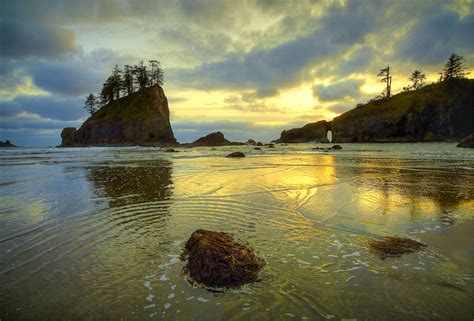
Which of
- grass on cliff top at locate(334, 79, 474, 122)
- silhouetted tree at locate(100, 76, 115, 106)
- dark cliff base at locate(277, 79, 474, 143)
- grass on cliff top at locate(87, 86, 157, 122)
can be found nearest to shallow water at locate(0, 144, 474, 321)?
dark cliff base at locate(277, 79, 474, 143)

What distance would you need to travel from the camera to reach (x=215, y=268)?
327cm

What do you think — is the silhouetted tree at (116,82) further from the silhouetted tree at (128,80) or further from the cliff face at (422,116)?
the cliff face at (422,116)

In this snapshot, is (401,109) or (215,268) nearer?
(215,268)

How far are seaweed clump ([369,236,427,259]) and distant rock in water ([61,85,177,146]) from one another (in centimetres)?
6597

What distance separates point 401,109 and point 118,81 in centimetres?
8102

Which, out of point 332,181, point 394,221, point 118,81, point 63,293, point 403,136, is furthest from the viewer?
point 118,81

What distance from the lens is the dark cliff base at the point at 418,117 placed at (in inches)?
2280

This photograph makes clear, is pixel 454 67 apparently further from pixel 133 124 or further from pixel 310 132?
pixel 133 124

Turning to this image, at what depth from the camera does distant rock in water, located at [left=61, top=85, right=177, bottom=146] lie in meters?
68.4

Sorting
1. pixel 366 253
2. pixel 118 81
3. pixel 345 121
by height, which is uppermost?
pixel 118 81

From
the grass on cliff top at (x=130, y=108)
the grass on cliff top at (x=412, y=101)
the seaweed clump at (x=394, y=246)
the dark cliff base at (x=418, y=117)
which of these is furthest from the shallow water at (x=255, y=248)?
the grass on cliff top at (x=130, y=108)

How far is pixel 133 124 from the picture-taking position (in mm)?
69500

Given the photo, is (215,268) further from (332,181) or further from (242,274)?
(332,181)

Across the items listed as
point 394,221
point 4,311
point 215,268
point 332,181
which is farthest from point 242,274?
point 332,181
